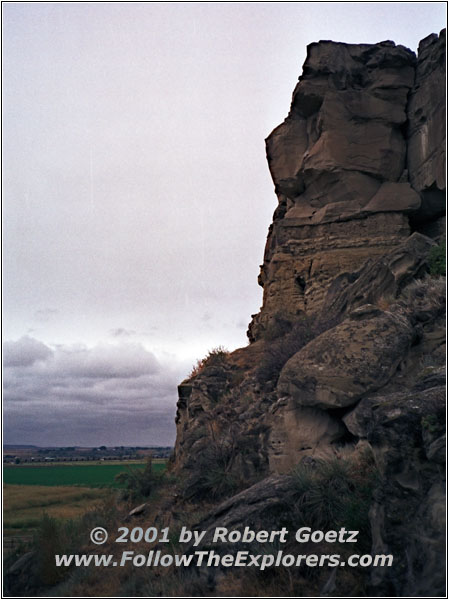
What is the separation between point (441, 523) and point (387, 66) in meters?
20.8

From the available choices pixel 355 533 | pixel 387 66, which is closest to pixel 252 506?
pixel 355 533

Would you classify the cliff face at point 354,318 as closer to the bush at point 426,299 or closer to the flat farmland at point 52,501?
the bush at point 426,299

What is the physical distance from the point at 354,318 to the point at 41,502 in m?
19.6

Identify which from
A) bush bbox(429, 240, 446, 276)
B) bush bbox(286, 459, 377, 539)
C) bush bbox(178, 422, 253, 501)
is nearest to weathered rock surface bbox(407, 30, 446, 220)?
bush bbox(429, 240, 446, 276)

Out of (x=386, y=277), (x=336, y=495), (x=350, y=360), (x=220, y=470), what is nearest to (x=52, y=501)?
(x=220, y=470)

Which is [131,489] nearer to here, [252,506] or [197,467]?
[197,467]

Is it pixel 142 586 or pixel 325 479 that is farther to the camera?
pixel 142 586

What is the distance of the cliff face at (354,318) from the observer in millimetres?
5395

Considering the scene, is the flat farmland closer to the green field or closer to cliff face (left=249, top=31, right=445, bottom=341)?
the green field

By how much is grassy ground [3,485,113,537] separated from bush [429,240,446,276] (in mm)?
13776

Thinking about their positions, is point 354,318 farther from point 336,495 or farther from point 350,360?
point 336,495

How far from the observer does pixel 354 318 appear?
1001cm

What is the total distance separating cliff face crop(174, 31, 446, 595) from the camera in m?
5.39

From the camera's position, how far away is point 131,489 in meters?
15.5
